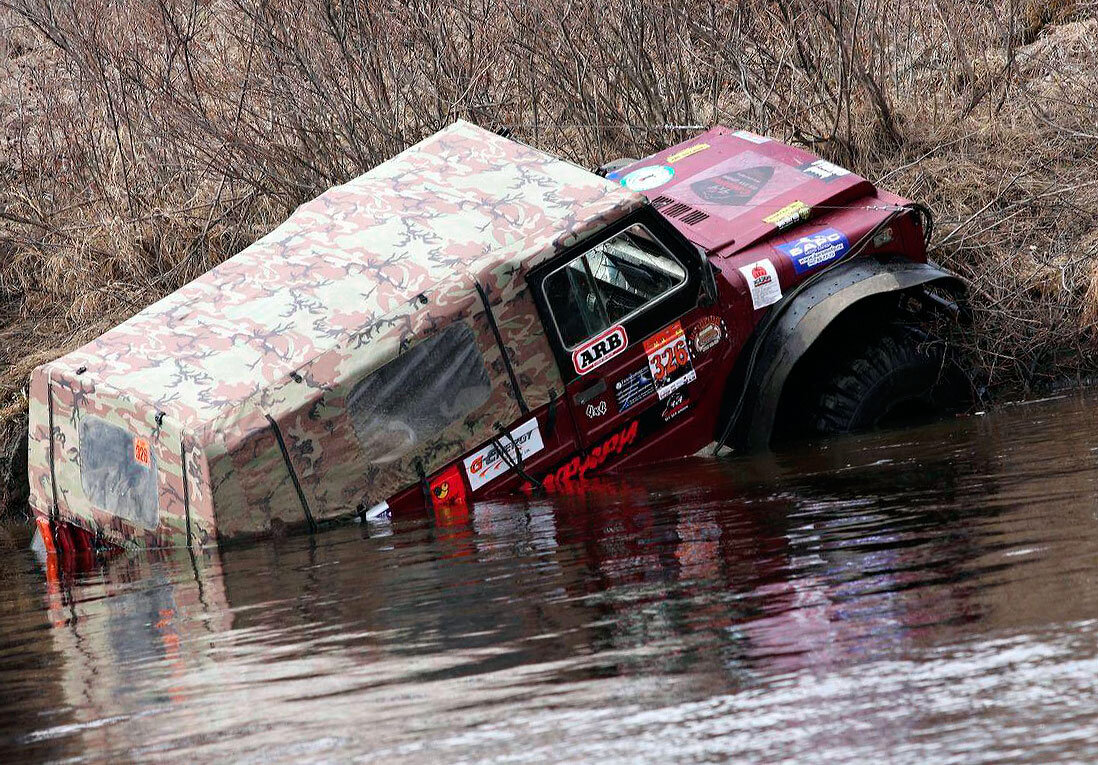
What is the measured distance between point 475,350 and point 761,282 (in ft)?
6.24

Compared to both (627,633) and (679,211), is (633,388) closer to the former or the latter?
(679,211)

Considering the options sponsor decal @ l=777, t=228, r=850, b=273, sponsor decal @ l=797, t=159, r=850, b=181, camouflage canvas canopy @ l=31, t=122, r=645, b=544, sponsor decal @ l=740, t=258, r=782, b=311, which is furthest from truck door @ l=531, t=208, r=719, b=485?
sponsor decal @ l=797, t=159, r=850, b=181

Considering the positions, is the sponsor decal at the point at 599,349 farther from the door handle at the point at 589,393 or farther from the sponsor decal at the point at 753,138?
the sponsor decal at the point at 753,138

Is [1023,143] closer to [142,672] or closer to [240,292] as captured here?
[240,292]

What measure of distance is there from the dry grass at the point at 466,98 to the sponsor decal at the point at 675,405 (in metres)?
4.94

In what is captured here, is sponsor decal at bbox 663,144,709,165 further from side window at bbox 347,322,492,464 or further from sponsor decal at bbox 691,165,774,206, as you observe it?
side window at bbox 347,322,492,464

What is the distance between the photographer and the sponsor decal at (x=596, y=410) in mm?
8992

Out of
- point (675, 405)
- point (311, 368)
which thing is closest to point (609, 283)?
point (675, 405)

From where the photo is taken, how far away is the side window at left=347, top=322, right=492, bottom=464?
8.38 m

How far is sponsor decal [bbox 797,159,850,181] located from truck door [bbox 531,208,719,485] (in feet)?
4.48

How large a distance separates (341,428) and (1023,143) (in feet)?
26.4

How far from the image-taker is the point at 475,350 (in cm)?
864

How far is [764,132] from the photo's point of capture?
1448cm

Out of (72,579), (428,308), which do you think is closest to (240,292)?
(428,308)
